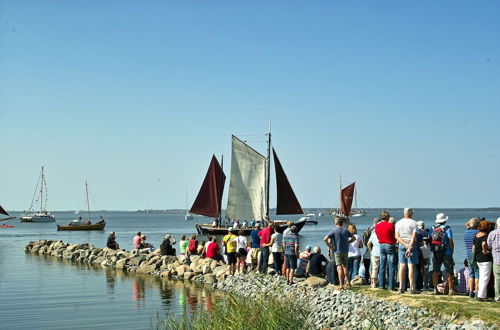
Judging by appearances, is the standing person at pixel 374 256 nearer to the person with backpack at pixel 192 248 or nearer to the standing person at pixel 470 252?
the standing person at pixel 470 252

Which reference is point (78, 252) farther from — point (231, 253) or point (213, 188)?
point (213, 188)

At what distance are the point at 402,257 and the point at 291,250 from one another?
152 inches

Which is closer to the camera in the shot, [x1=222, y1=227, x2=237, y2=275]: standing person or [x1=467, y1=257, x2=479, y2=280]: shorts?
[x1=467, y1=257, x2=479, y2=280]: shorts

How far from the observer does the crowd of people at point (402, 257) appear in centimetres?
Result: 1354

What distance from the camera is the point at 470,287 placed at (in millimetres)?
14078

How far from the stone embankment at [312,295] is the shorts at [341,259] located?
0.68 m

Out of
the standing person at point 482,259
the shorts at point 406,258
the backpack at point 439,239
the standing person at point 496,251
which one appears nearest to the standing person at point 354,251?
the shorts at point 406,258

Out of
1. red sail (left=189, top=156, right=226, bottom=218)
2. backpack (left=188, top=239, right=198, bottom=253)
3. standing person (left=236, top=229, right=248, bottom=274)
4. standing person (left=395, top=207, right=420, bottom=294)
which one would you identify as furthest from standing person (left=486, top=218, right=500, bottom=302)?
red sail (left=189, top=156, right=226, bottom=218)

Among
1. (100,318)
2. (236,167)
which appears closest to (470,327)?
(100,318)

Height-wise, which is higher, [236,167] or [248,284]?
[236,167]

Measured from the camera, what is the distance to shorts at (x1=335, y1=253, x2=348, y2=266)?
1574 cm

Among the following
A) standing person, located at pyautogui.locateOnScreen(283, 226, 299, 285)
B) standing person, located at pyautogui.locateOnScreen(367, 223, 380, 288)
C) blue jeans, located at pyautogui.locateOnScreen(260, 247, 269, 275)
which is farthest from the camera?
blue jeans, located at pyautogui.locateOnScreen(260, 247, 269, 275)

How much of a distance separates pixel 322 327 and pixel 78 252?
24.6 metres

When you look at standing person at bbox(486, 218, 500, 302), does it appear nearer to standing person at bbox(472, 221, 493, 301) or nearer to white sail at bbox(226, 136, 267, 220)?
standing person at bbox(472, 221, 493, 301)
